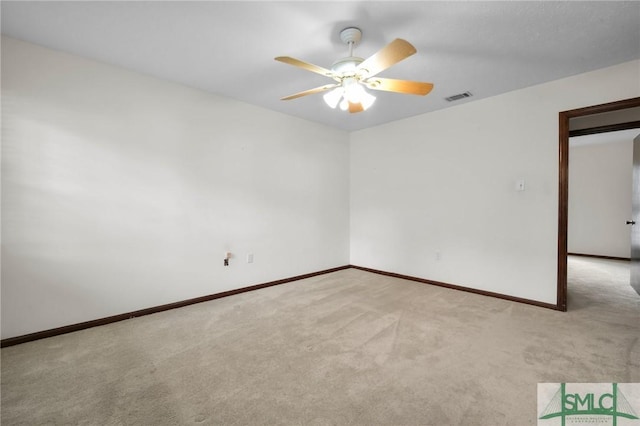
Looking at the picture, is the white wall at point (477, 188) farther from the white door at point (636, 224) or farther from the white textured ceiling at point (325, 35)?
the white door at point (636, 224)

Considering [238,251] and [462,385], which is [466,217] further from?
[238,251]

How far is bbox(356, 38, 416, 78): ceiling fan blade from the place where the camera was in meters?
1.57

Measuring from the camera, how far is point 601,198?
604 cm

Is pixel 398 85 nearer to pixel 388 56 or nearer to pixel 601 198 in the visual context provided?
pixel 388 56

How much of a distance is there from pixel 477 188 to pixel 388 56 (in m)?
2.55

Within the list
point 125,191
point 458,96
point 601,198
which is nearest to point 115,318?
point 125,191

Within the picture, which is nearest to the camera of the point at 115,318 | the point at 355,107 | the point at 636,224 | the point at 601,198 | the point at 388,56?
the point at 388,56

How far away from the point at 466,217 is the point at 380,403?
2850mm

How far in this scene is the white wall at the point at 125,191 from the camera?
2289mm

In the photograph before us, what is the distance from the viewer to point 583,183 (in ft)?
20.4

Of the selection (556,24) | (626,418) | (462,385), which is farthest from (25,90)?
(626,418)

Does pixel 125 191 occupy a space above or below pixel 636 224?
above

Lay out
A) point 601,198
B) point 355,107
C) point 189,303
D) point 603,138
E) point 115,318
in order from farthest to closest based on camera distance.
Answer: point 601,198 < point 603,138 < point 189,303 < point 115,318 < point 355,107

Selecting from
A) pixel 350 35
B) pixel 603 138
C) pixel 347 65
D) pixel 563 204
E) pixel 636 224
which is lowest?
pixel 636 224
